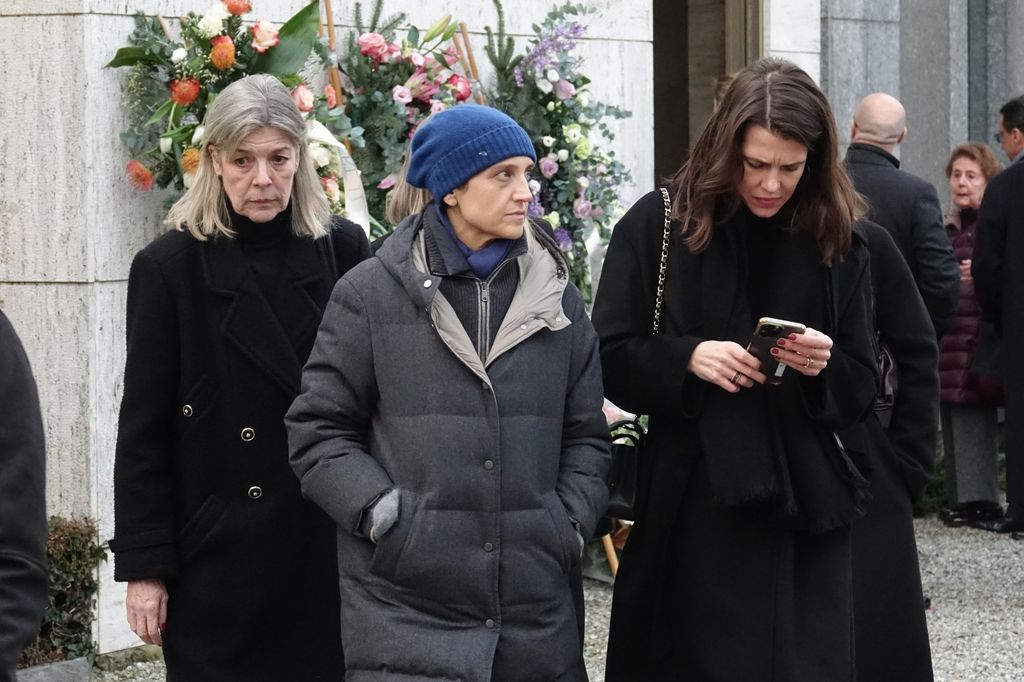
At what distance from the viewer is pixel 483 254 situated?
11.4 feet

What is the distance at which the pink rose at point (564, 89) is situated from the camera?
7.57 meters

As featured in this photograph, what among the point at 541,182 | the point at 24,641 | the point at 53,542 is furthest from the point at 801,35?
the point at 24,641

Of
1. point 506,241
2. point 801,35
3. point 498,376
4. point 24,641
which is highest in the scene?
point 801,35

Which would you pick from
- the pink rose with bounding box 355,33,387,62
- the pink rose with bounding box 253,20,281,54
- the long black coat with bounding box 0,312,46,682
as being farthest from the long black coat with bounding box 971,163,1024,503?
the long black coat with bounding box 0,312,46,682

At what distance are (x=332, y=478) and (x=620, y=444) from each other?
91 cm

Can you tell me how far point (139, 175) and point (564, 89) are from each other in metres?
2.16

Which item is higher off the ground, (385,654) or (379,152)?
(379,152)

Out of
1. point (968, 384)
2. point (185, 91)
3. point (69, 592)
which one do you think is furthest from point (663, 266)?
point (968, 384)

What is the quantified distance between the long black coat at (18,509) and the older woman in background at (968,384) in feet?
23.3

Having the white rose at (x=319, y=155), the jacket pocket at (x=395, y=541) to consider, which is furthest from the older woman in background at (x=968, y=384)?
the jacket pocket at (x=395, y=541)

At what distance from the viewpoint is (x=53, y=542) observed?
5.70 metres

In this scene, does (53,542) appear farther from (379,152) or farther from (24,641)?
(24,641)

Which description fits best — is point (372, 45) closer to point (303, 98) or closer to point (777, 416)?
point (303, 98)

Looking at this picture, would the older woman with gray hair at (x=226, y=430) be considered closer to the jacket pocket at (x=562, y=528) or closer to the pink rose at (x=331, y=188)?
the jacket pocket at (x=562, y=528)
